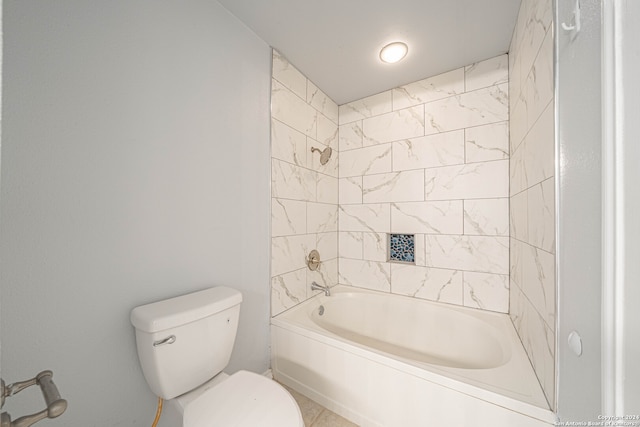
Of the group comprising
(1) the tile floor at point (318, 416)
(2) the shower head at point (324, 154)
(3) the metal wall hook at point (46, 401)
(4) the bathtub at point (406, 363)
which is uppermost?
(2) the shower head at point (324, 154)

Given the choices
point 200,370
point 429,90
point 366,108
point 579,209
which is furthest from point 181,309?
point 429,90

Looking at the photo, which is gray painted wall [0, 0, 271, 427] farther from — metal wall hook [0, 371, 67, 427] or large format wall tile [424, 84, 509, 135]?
large format wall tile [424, 84, 509, 135]

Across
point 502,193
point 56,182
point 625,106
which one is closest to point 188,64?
point 56,182

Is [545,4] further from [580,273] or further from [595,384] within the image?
[595,384]

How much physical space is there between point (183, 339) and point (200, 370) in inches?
7.0

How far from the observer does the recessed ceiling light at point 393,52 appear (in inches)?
61.5

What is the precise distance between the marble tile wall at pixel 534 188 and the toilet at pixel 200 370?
103 cm

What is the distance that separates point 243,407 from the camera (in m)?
0.89

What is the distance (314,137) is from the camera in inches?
78.5

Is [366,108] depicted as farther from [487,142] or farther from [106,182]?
[106,182]

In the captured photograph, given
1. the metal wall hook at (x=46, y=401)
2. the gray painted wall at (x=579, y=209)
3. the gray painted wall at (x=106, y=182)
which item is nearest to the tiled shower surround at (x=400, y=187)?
the gray painted wall at (x=106, y=182)

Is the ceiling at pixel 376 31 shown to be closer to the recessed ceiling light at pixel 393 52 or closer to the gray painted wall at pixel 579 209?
the recessed ceiling light at pixel 393 52

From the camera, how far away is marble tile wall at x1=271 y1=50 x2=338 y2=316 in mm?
1632

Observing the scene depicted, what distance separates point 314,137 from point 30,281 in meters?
1.72
